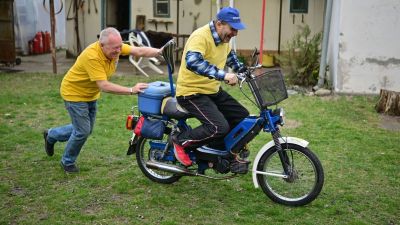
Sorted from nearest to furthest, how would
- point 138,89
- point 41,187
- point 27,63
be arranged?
point 138,89
point 41,187
point 27,63

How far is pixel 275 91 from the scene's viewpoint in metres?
4.49

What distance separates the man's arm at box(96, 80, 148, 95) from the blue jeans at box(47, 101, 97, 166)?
0.44m

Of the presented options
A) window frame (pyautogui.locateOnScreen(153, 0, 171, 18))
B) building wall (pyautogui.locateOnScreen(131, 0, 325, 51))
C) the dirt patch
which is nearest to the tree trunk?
the dirt patch

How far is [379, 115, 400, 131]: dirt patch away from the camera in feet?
25.3

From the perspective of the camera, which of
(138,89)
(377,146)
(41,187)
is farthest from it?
(377,146)

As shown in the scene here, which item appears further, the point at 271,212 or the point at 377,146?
the point at 377,146

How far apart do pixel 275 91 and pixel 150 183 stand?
167 cm

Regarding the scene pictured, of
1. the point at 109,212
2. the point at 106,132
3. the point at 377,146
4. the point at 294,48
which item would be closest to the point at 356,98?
the point at 294,48

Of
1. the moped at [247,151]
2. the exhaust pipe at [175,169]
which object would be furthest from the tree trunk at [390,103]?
the exhaust pipe at [175,169]

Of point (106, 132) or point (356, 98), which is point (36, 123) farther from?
point (356, 98)

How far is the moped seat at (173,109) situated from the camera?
15.6 feet

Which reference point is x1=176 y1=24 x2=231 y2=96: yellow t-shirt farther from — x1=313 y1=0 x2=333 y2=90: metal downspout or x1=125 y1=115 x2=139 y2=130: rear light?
x1=313 y1=0 x2=333 y2=90: metal downspout

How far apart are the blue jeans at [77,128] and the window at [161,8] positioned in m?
9.80

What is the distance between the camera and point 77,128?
5.27m
